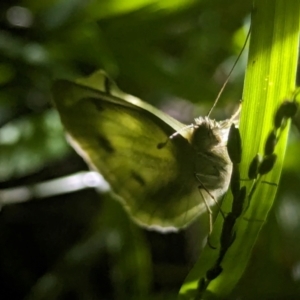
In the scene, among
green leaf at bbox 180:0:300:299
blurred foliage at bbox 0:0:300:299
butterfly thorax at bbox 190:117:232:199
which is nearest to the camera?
green leaf at bbox 180:0:300:299

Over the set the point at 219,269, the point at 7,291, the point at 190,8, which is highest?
the point at 190,8

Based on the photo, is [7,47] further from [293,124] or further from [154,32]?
[293,124]

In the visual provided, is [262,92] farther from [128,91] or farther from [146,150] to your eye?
[128,91]

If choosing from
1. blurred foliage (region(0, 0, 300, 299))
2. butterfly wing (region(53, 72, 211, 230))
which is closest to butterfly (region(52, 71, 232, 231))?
butterfly wing (region(53, 72, 211, 230))

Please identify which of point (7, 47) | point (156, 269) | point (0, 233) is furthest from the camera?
point (0, 233)

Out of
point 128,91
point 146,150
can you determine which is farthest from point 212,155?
point 128,91

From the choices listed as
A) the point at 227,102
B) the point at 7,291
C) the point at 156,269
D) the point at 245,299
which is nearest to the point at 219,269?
the point at 245,299

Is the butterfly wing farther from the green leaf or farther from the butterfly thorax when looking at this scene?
the green leaf

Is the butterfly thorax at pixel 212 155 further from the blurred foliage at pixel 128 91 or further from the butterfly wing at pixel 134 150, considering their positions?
the blurred foliage at pixel 128 91
